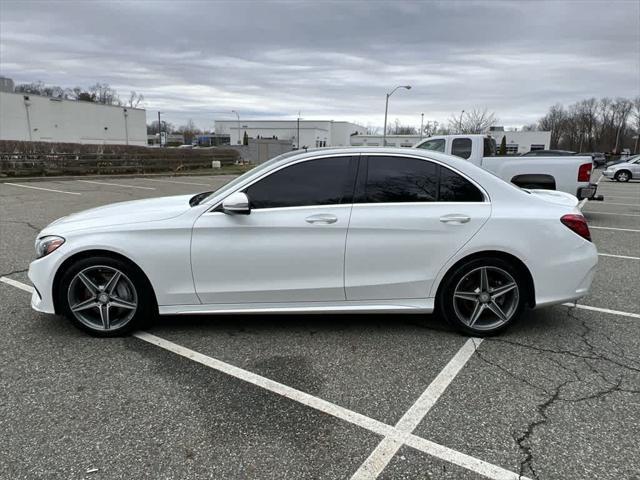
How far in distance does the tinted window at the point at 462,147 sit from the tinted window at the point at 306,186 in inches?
321

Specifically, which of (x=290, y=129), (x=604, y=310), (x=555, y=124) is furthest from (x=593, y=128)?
(x=604, y=310)

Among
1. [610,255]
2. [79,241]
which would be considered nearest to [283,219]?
[79,241]

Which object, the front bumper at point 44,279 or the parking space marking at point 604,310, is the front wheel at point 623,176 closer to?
the parking space marking at point 604,310

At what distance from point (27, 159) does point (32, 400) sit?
21.9 meters

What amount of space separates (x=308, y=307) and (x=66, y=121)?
5087 cm

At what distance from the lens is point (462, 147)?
37.0 ft

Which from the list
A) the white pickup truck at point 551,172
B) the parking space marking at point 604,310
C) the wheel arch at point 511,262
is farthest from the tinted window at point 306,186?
the white pickup truck at point 551,172

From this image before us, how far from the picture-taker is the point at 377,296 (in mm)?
3838

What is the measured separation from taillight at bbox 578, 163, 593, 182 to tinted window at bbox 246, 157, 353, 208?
815 centimetres

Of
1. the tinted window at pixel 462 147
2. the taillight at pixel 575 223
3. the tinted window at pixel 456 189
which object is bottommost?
the taillight at pixel 575 223

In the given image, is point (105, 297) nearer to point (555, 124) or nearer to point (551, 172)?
point (551, 172)

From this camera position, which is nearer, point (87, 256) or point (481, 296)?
point (87, 256)

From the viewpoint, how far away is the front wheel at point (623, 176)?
1079 inches

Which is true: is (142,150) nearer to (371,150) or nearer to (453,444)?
(371,150)
